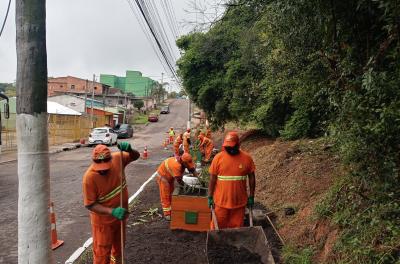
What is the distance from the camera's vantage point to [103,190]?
4.91 metres

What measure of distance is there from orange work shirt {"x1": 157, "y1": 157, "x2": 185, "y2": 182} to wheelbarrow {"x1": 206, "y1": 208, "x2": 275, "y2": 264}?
302 centimetres

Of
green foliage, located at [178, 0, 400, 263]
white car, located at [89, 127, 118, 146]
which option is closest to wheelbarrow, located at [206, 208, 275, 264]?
green foliage, located at [178, 0, 400, 263]

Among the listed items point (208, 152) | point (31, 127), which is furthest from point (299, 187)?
point (208, 152)

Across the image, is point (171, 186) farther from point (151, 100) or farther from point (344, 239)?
point (151, 100)

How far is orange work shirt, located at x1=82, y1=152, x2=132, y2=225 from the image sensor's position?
15.6 feet

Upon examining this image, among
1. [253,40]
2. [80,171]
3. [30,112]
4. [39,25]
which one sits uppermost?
[253,40]

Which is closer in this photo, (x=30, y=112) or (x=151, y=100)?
(x=30, y=112)

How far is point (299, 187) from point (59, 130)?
27655mm

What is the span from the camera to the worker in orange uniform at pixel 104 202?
15.6ft

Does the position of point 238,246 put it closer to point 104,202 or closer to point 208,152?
point 104,202

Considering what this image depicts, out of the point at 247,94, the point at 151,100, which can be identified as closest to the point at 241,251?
the point at 247,94

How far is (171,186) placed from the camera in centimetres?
830

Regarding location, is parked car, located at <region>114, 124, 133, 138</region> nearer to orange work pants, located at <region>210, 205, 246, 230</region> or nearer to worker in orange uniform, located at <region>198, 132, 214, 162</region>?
worker in orange uniform, located at <region>198, 132, 214, 162</region>

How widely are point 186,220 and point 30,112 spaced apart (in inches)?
161
